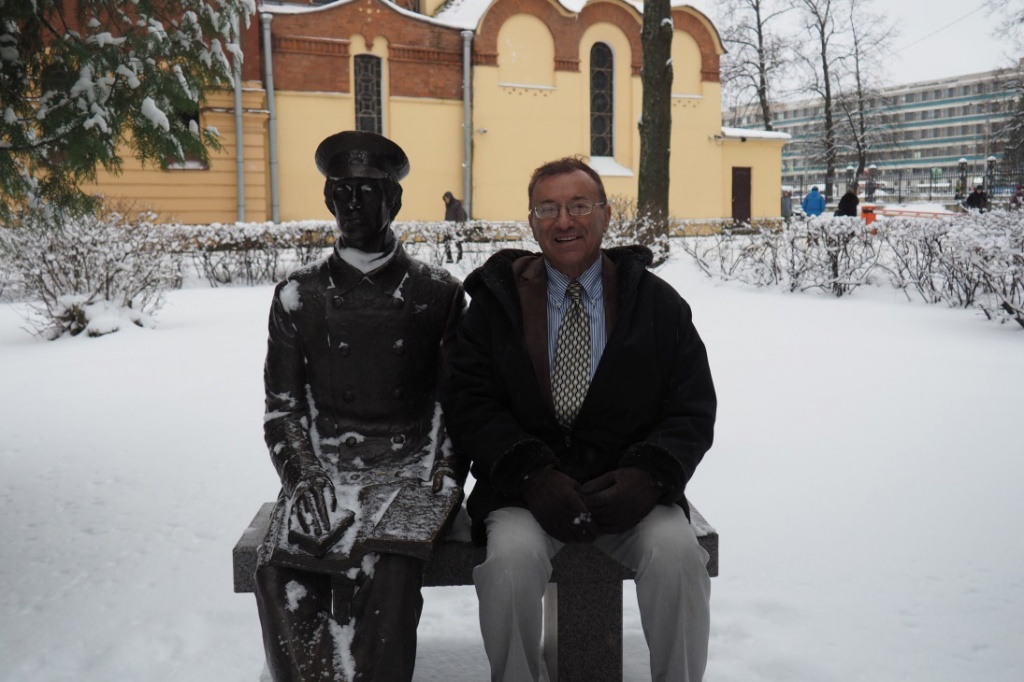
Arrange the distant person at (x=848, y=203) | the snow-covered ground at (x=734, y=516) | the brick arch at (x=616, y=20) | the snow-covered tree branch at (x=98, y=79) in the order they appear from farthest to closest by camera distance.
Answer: the brick arch at (x=616, y=20), the distant person at (x=848, y=203), the snow-covered tree branch at (x=98, y=79), the snow-covered ground at (x=734, y=516)

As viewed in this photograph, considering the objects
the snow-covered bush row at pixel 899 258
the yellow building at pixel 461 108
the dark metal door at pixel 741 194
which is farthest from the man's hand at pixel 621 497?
the dark metal door at pixel 741 194

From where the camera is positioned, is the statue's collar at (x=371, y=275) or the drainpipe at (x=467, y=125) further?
the drainpipe at (x=467, y=125)

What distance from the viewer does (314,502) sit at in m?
2.55

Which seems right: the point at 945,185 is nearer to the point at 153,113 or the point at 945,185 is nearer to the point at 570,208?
the point at 153,113

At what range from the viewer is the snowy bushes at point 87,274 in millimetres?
9945

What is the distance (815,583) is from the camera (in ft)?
12.7

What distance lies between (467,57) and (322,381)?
73.6ft

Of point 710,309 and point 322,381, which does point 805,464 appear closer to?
point 322,381

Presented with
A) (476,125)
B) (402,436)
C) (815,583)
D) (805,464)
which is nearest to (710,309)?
(805,464)

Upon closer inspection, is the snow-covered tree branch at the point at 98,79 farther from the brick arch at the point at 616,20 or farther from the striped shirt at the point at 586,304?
the brick arch at the point at 616,20

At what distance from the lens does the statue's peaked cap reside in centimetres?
279

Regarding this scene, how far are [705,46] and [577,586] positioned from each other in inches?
1071

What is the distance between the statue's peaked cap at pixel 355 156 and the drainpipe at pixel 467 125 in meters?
21.5

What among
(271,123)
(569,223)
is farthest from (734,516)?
(271,123)
